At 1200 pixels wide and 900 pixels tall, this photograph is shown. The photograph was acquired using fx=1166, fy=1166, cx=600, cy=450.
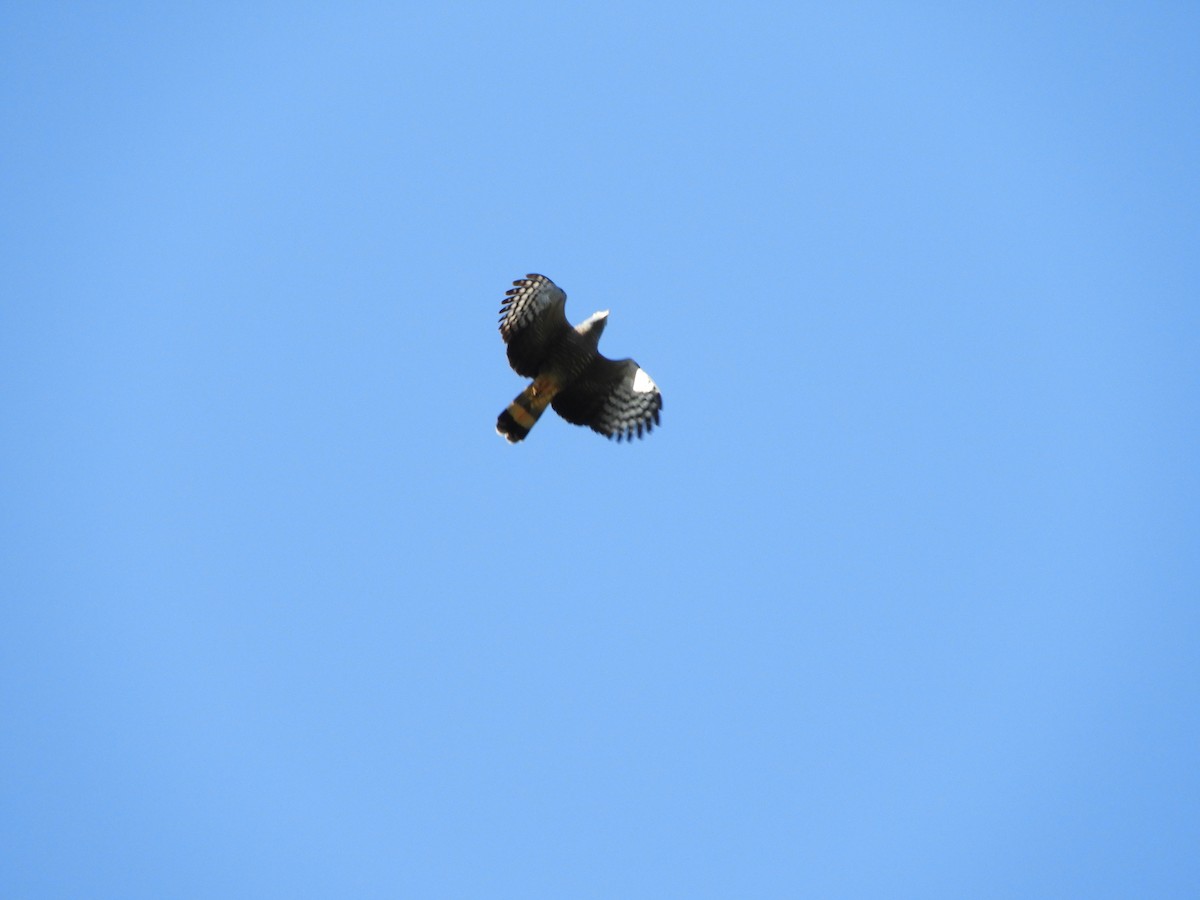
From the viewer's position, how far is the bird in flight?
13.3 metres

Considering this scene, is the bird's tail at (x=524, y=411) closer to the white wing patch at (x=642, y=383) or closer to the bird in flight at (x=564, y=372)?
the bird in flight at (x=564, y=372)

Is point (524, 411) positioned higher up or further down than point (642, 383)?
further down

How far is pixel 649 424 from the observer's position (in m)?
13.6

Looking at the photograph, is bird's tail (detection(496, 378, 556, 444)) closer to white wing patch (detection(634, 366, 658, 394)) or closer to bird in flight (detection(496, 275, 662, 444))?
bird in flight (detection(496, 275, 662, 444))

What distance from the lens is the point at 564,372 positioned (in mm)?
13625

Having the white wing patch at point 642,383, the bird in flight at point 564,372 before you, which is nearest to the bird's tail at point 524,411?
the bird in flight at point 564,372

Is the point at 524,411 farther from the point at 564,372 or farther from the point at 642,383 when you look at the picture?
the point at 642,383

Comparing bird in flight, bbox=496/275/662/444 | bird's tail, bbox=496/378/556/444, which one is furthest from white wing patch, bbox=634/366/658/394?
bird's tail, bbox=496/378/556/444

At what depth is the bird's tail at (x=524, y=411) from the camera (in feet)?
44.6

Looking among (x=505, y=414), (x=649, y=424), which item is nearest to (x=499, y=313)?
(x=505, y=414)

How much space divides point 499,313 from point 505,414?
1.18 metres

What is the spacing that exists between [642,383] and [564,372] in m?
0.92

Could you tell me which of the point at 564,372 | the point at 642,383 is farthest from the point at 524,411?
the point at 642,383

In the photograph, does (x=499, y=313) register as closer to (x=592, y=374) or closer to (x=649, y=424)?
(x=592, y=374)
